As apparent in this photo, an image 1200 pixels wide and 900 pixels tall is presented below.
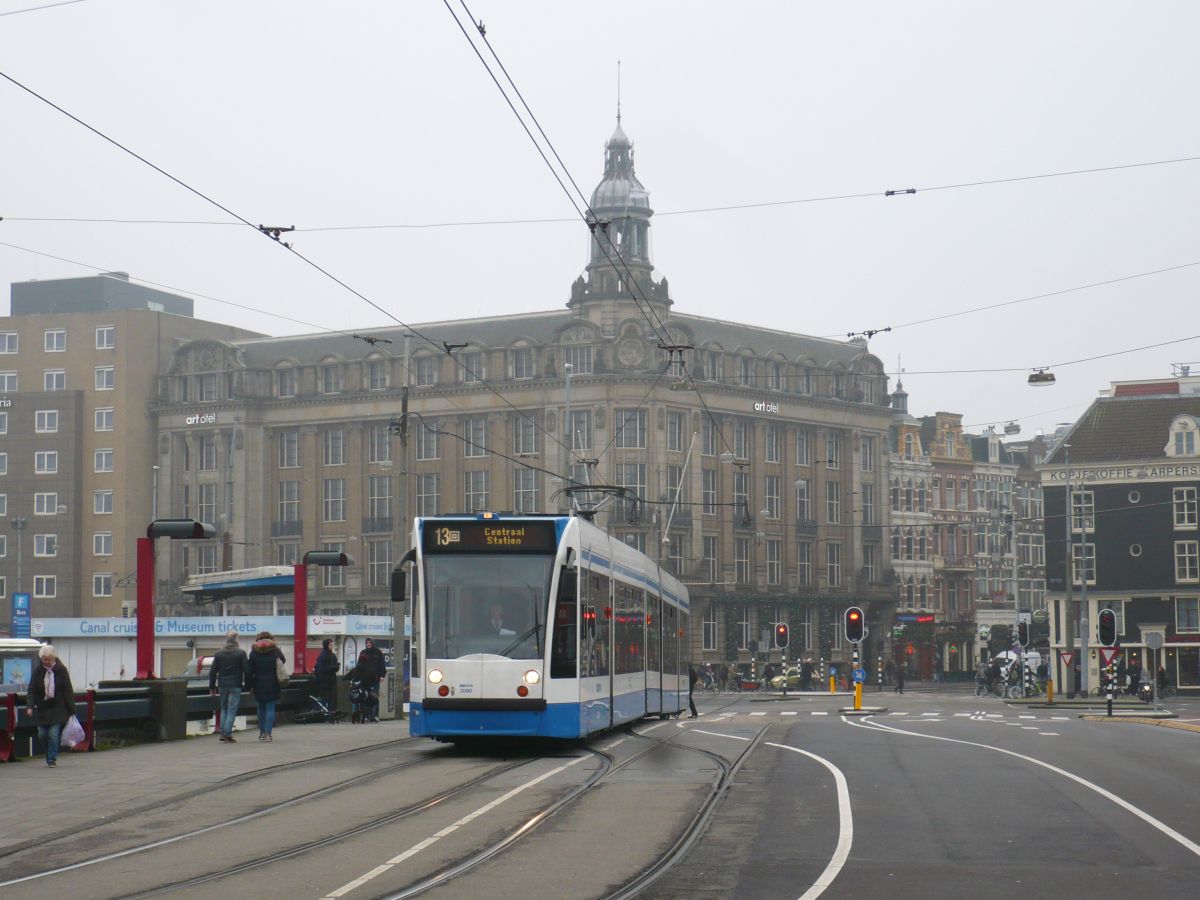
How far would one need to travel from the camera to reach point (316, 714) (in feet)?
101

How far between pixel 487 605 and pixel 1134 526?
218 feet

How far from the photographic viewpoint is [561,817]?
15.2 meters

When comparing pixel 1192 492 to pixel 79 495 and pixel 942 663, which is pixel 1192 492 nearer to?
pixel 942 663

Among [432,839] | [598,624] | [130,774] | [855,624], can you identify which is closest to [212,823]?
[432,839]

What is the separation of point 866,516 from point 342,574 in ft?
96.0

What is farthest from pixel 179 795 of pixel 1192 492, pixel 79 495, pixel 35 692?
pixel 79 495

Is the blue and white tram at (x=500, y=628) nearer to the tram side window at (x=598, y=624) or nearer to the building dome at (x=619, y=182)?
the tram side window at (x=598, y=624)

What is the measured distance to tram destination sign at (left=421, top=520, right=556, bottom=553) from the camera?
22000 millimetres

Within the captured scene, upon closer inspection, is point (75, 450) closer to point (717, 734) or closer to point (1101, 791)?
point (717, 734)

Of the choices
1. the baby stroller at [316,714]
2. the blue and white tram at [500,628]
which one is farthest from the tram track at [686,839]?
the baby stroller at [316,714]

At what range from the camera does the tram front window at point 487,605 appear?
855 inches

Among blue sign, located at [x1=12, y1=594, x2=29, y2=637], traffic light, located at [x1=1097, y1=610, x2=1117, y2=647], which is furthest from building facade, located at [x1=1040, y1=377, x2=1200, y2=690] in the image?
blue sign, located at [x1=12, y1=594, x2=29, y2=637]

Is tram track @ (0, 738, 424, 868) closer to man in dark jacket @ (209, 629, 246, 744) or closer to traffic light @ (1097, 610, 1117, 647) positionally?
man in dark jacket @ (209, 629, 246, 744)

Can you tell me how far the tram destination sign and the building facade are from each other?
61.7 m
